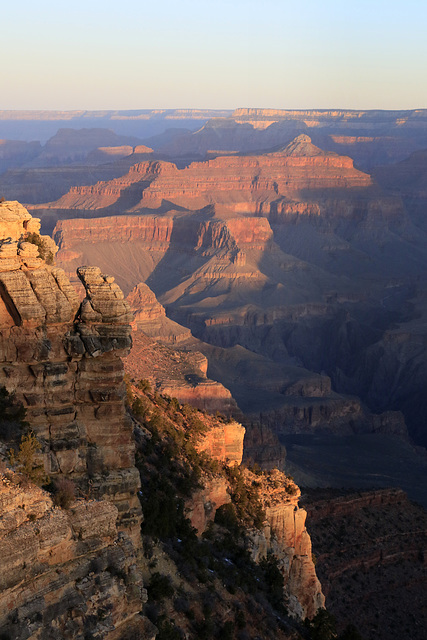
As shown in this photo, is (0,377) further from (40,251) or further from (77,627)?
(77,627)

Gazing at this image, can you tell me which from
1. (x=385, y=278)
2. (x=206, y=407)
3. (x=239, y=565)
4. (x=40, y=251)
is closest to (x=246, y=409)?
(x=206, y=407)

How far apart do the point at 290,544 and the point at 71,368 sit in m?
16.1

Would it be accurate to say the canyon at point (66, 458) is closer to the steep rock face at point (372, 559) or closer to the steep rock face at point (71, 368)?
the steep rock face at point (71, 368)

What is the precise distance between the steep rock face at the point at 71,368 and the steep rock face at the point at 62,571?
7.89 ft

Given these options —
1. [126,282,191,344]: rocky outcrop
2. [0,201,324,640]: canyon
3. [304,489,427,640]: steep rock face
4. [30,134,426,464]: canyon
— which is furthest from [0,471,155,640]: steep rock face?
[30,134,426,464]: canyon

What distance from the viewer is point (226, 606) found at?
20172mm

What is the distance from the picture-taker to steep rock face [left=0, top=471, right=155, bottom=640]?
11.8 m

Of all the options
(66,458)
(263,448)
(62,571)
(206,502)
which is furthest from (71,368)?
(263,448)

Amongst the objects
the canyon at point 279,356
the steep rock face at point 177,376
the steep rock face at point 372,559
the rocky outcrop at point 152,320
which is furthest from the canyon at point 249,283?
the steep rock face at point 372,559

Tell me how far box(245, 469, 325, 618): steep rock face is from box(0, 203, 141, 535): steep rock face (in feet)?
39.7

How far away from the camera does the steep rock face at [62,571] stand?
38.7 ft

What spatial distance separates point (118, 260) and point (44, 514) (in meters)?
157

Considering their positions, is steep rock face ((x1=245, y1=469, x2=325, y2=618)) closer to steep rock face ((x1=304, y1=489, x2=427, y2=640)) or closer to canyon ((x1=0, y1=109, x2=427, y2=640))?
canyon ((x1=0, y1=109, x2=427, y2=640))

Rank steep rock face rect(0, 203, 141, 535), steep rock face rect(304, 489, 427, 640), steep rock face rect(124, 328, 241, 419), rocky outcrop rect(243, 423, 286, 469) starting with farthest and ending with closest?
steep rock face rect(124, 328, 241, 419) → rocky outcrop rect(243, 423, 286, 469) → steep rock face rect(304, 489, 427, 640) → steep rock face rect(0, 203, 141, 535)
